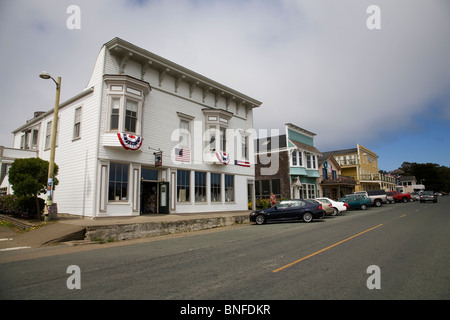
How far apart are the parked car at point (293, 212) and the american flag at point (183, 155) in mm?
5966

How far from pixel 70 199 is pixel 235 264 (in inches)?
508

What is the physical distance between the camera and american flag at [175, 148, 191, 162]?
18281mm

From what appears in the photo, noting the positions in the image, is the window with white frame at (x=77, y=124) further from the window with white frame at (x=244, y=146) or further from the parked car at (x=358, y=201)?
the parked car at (x=358, y=201)

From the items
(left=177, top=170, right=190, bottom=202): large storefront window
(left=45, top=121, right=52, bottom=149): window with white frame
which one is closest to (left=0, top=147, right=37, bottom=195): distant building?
(left=45, top=121, right=52, bottom=149): window with white frame

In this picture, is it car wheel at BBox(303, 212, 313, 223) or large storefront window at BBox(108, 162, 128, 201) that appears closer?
large storefront window at BBox(108, 162, 128, 201)

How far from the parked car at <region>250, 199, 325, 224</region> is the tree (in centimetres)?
1201

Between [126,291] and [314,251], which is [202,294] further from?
[314,251]

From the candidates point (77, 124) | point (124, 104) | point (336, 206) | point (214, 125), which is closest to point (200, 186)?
point (214, 125)

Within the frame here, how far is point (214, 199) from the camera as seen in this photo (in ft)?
68.6

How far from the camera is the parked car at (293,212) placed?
17453mm

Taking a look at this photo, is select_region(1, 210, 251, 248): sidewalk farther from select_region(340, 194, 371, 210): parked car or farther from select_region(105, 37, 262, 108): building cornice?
select_region(340, 194, 371, 210): parked car

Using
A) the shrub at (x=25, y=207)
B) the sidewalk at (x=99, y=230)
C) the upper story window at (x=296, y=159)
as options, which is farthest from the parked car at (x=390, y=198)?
the shrub at (x=25, y=207)

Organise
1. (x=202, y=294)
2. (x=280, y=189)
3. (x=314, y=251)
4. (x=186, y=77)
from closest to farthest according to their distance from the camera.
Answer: (x=202, y=294) < (x=314, y=251) < (x=186, y=77) < (x=280, y=189)
